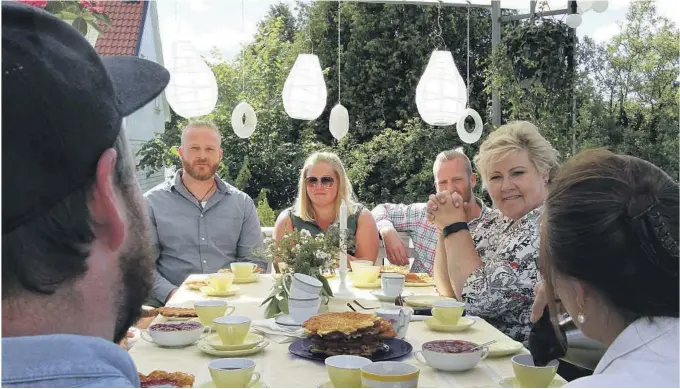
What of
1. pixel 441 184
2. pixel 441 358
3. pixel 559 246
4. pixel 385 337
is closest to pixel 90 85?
pixel 559 246

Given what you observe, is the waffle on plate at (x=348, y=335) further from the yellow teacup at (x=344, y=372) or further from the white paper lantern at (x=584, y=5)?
the white paper lantern at (x=584, y=5)

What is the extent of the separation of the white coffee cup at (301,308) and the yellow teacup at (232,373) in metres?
0.59

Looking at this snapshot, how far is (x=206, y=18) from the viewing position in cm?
773

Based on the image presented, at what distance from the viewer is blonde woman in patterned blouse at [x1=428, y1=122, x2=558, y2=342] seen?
6.98 feet

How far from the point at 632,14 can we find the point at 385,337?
8.70 m

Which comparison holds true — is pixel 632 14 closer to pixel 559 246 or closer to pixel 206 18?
pixel 206 18

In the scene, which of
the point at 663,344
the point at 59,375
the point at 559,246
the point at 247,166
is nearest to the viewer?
the point at 59,375

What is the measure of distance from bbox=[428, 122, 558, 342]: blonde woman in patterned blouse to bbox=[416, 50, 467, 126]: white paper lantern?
5.05 ft

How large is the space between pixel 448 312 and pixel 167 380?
2.96ft

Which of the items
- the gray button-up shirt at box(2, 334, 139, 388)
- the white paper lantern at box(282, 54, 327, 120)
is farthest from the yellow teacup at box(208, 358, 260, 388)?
the white paper lantern at box(282, 54, 327, 120)

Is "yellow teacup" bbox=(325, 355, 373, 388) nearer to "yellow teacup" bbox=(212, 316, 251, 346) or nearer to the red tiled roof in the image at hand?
"yellow teacup" bbox=(212, 316, 251, 346)

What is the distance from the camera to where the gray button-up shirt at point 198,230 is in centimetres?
362

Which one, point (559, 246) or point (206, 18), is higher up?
point (206, 18)

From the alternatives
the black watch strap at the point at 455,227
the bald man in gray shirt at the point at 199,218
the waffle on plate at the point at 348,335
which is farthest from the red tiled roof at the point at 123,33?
the waffle on plate at the point at 348,335
